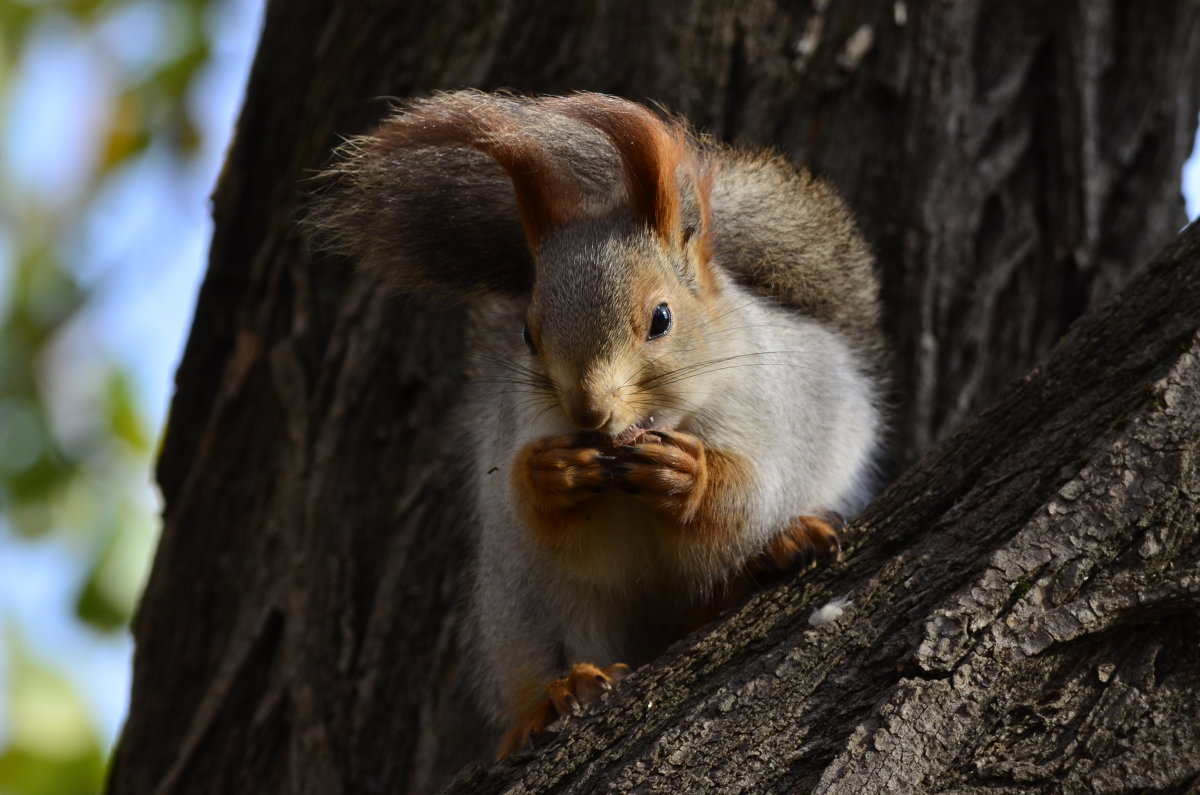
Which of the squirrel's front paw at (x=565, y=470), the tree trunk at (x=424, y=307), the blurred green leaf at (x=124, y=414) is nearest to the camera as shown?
the squirrel's front paw at (x=565, y=470)

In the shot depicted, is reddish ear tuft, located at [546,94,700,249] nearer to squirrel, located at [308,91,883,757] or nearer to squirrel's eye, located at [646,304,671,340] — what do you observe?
squirrel, located at [308,91,883,757]

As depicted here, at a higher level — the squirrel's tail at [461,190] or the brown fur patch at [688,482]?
the squirrel's tail at [461,190]

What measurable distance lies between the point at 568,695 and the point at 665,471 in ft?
1.37

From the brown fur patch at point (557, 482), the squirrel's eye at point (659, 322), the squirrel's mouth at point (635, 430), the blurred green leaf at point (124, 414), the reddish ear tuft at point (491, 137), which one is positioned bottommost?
the blurred green leaf at point (124, 414)

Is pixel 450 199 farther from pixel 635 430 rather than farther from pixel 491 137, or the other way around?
pixel 635 430

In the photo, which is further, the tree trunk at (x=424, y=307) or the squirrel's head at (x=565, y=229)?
the tree trunk at (x=424, y=307)

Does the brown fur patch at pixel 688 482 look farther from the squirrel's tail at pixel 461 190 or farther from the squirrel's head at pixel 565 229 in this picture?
the squirrel's tail at pixel 461 190

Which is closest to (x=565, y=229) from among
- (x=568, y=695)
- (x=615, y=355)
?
(x=615, y=355)

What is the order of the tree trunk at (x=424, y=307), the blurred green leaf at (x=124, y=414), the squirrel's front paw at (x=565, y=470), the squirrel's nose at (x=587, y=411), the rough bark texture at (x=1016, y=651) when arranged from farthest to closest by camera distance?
the blurred green leaf at (x=124, y=414)
the tree trunk at (x=424, y=307)
the squirrel's front paw at (x=565, y=470)
the squirrel's nose at (x=587, y=411)
the rough bark texture at (x=1016, y=651)

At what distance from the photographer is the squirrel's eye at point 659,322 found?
2.28 m

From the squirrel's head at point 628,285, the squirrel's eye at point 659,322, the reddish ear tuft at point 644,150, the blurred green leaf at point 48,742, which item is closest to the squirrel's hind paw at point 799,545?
the squirrel's head at point 628,285

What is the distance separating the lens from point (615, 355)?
219 cm

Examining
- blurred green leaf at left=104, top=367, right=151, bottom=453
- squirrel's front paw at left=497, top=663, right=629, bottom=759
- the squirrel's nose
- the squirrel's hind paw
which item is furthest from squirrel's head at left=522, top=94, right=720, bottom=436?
blurred green leaf at left=104, top=367, right=151, bottom=453

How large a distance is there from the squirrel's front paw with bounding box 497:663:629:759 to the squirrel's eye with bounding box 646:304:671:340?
583 millimetres
